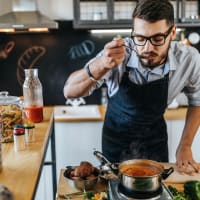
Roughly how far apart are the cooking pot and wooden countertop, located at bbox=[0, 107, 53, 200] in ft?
0.87

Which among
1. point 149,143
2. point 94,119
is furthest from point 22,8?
point 149,143

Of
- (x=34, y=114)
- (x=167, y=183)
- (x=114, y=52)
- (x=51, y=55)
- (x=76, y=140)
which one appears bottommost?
(x=76, y=140)

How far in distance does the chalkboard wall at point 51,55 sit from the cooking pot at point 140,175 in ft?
6.88

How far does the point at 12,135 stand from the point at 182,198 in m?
0.92

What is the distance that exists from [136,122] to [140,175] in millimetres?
638

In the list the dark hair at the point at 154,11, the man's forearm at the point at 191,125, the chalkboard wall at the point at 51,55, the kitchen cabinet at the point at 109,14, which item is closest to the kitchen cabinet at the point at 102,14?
the kitchen cabinet at the point at 109,14

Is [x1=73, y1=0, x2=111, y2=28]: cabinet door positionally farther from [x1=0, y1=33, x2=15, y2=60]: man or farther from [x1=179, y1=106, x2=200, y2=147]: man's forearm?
[x1=179, y1=106, x2=200, y2=147]: man's forearm

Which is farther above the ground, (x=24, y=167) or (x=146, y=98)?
(x=146, y=98)

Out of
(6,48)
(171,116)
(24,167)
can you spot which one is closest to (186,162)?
(24,167)

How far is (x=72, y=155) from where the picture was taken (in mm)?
2885

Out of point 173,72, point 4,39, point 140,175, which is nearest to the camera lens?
point 140,175

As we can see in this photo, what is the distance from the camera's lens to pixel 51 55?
3.22 meters

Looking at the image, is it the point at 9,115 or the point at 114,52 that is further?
the point at 9,115

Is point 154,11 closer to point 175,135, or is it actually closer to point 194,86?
point 194,86
